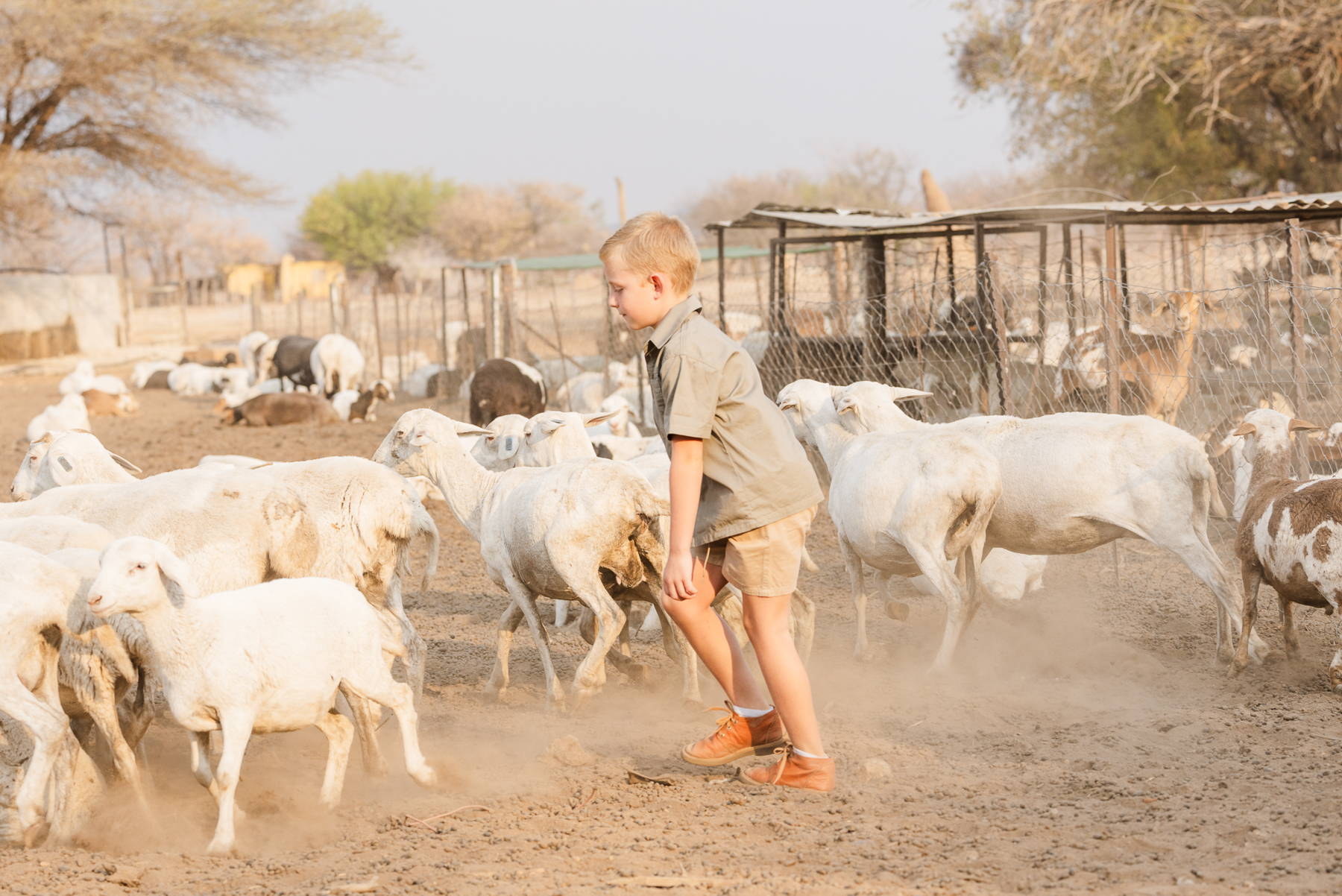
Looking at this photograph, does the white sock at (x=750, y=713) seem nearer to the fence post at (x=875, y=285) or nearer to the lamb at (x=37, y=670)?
the lamb at (x=37, y=670)

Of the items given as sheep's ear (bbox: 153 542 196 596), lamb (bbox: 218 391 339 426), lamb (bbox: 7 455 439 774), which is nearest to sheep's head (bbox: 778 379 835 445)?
lamb (bbox: 7 455 439 774)

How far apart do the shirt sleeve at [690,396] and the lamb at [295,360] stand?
17.9m

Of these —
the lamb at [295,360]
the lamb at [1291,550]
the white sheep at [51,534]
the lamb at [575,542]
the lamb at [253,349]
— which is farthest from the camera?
the lamb at [253,349]

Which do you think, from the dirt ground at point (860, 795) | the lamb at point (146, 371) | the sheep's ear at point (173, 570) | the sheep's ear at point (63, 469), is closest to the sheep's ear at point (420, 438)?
the dirt ground at point (860, 795)

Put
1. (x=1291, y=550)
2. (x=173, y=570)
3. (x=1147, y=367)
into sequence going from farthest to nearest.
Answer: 1. (x=1147, y=367)
2. (x=1291, y=550)
3. (x=173, y=570)

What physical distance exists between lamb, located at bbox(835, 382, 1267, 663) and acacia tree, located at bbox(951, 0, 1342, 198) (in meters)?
13.6

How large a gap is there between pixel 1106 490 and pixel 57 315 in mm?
27928

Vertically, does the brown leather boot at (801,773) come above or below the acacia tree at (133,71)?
below

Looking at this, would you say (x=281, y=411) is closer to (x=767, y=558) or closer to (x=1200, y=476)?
(x=1200, y=476)

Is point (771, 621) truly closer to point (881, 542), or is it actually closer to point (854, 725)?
point (854, 725)

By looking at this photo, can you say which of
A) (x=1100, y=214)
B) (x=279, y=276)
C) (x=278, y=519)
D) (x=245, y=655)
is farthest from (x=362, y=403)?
(x=279, y=276)

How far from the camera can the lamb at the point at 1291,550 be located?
4938 millimetres

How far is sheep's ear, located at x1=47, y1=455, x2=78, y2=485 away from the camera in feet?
20.1

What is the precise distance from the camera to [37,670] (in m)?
Result: 4.07
